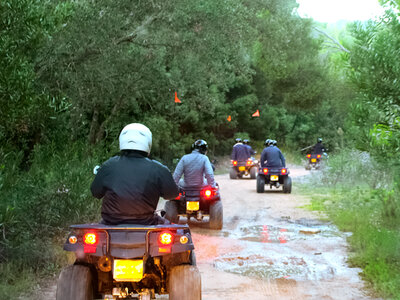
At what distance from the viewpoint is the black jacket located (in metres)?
5.36

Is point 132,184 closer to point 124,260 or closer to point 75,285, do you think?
point 124,260

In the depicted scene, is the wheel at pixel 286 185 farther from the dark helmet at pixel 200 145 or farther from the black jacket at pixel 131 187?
the black jacket at pixel 131 187

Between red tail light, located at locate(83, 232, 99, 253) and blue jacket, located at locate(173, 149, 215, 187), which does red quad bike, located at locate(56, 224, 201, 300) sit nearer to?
red tail light, located at locate(83, 232, 99, 253)

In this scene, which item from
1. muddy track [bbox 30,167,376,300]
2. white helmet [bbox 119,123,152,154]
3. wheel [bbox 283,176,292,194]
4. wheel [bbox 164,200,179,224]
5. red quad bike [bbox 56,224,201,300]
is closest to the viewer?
red quad bike [bbox 56,224,201,300]

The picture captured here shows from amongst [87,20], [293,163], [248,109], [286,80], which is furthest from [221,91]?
[87,20]

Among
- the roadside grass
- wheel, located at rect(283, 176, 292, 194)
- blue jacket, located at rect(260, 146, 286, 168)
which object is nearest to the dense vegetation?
the roadside grass

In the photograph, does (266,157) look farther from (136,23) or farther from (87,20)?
(87,20)

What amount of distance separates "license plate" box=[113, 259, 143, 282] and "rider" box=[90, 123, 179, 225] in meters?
0.43

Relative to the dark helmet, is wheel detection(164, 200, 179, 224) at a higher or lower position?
lower

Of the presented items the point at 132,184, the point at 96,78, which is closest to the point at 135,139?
the point at 132,184

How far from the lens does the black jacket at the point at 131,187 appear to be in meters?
5.36

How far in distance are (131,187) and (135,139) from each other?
48 cm

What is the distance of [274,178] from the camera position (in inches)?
774

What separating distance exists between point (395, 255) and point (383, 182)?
9.05 meters
